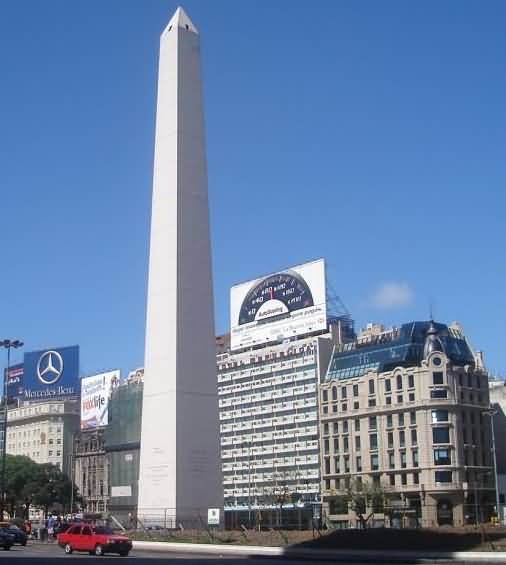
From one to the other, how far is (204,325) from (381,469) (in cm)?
5448

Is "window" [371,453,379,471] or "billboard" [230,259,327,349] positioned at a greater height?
"billboard" [230,259,327,349]

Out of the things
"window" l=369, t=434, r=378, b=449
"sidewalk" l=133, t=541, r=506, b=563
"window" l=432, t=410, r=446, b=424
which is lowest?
"sidewalk" l=133, t=541, r=506, b=563

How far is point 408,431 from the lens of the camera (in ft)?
296

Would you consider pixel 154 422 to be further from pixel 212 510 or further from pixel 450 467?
pixel 450 467

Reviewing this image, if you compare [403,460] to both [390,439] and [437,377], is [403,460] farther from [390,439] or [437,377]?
[437,377]

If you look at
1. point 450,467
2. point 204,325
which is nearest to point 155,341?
point 204,325

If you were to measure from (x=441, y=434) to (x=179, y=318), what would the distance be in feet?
173

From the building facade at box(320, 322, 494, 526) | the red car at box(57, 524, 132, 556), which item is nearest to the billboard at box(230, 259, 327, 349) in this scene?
the building facade at box(320, 322, 494, 526)

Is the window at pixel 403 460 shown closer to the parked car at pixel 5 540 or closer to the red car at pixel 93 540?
the parked car at pixel 5 540

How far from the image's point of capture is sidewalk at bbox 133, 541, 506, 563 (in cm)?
2733

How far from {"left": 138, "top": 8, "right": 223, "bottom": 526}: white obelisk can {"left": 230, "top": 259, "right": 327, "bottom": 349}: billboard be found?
176ft

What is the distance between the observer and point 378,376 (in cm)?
9462

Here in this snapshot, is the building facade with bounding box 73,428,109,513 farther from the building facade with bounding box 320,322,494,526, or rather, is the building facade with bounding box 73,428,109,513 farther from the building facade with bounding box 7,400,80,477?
the building facade with bounding box 320,322,494,526

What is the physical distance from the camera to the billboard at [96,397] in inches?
5054
